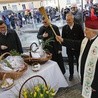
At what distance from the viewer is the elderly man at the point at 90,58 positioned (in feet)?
6.56

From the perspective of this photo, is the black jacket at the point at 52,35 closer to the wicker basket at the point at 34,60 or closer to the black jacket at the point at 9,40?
the black jacket at the point at 9,40

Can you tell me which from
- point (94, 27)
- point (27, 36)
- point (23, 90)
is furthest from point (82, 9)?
point (23, 90)

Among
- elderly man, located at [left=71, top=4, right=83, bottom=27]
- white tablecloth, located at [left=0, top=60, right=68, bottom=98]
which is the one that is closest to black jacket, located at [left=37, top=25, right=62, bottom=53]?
white tablecloth, located at [left=0, top=60, right=68, bottom=98]

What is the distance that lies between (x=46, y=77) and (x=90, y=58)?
73 centimetres

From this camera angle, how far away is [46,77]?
8.50ft

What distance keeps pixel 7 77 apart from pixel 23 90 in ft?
0.81

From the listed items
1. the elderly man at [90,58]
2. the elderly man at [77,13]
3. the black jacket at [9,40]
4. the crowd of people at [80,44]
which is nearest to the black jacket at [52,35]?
the crowd of people at [80,44]

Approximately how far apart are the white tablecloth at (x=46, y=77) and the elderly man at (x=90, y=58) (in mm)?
506

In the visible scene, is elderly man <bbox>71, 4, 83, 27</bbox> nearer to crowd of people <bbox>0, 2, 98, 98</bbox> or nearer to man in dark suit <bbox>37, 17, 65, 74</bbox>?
crowd of people <bbox>0, 2, 98, 98</bbox>

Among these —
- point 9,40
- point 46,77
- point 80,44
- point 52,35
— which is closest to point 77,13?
point 52,35

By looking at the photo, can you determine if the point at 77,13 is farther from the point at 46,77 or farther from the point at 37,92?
the point at 37,92

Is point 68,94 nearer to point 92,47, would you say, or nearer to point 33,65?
point 33,65

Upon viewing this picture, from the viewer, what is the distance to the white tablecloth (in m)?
2.19

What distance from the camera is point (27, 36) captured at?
5.43 m
